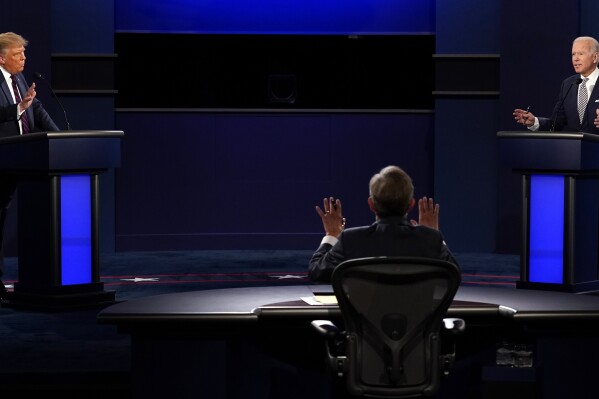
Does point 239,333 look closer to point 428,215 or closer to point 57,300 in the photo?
point 428,215

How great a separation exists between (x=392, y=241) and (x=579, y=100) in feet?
12.9

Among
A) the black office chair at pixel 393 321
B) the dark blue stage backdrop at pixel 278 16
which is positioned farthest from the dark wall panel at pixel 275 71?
the black office chair at pixel 393 321

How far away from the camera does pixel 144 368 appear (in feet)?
13.9

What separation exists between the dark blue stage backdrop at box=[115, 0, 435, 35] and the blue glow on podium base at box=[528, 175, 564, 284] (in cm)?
268

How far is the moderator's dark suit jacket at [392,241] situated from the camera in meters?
3.99

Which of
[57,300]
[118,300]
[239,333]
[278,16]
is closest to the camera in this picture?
[239,333]

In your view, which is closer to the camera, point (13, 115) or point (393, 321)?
point (393, 321)

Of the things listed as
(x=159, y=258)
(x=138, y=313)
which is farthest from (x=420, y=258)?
(x=159, y=258)

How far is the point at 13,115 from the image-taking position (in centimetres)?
695

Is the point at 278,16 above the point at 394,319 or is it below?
above

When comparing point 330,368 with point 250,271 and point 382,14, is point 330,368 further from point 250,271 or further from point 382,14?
point 382,14

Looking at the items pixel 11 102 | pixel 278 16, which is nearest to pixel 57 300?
pixel 11 102

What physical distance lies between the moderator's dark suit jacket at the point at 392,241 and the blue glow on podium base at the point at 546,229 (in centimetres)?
337

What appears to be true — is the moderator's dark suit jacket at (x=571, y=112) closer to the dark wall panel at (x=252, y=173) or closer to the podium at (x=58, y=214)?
the dark wall panel at (x=252, y=173)
